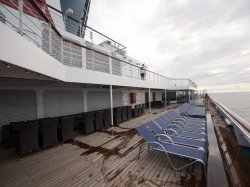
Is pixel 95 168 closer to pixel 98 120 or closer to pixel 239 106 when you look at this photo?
pixel 98 120

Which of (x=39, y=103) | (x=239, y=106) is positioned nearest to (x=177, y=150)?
(x=39, y=103)

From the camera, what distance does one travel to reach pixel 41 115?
21.7 feet

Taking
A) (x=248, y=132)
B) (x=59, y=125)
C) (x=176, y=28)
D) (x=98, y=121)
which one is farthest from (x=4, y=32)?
(x=176, y=28)

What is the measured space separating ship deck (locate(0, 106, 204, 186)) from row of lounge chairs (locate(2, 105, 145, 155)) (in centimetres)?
27

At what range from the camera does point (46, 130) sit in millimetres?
4395

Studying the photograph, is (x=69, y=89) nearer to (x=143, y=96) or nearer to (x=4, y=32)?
(x=4, y=32)

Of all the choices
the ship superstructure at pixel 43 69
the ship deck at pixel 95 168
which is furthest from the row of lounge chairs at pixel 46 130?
the ship superstructure at pixel 43 69

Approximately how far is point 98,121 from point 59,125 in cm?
170

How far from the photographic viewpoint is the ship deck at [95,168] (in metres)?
2.70

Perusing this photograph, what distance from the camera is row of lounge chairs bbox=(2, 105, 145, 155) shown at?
12.9 ft

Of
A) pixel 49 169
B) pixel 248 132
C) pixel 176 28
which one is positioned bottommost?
pixel 49 169

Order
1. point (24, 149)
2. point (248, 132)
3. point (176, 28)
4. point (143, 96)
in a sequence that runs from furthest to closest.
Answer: point (143, 96), point (176, 28), point (24, 149), point (248, 132)

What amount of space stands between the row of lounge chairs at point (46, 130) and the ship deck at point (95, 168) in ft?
0.89

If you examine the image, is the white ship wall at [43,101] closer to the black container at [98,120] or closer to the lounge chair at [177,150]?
the black container at [98,120]
